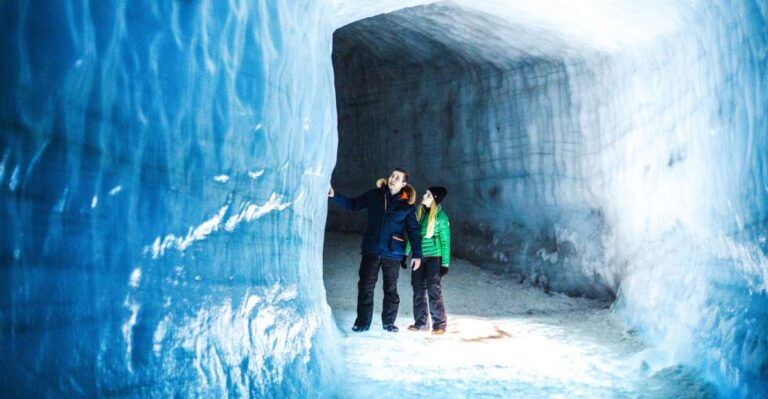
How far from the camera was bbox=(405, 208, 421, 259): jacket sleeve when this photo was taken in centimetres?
557

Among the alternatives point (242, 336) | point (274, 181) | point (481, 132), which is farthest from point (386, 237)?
point (481, 132)

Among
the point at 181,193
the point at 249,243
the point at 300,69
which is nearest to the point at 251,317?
the point at 249,243

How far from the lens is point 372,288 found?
5434 mm

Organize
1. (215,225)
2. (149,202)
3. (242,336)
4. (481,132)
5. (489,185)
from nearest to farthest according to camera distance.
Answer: (149,202), (215,225), (242,336), (489,185), (481,132)

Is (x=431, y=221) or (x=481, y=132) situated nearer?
(x=431, y=221)

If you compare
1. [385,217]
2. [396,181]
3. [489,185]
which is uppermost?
[489,185]

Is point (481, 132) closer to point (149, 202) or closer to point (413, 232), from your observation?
point (413, 232)

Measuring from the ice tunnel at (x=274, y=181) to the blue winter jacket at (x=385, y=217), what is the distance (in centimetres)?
67

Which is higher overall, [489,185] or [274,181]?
[489,185]

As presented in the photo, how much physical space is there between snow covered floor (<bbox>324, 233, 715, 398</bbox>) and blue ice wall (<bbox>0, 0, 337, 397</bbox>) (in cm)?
70

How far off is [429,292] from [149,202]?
12.1ft

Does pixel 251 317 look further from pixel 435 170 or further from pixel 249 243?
pixel 435 170

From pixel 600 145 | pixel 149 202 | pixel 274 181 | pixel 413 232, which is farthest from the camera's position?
pixel 600 145

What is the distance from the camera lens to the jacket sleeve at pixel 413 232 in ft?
18.3
